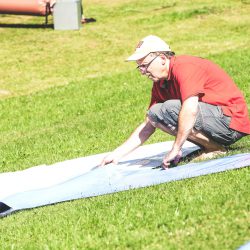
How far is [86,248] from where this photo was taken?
18.3 ft

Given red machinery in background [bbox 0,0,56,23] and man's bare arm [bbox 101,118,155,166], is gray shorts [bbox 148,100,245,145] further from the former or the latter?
red machinery in background [bbox 0,0,56,23]

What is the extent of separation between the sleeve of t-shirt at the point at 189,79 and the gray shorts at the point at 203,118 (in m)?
0.32

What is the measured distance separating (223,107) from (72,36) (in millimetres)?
16458

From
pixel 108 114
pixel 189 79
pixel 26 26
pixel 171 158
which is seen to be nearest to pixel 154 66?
pixel 189 79

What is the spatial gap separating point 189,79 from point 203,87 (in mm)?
308

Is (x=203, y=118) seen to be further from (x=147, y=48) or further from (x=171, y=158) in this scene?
(x=147, y=48)

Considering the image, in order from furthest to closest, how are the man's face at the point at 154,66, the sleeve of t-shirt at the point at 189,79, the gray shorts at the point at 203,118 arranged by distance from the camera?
the gray shorts at the point at 203,118 < the man's face at the point at 154,66 < the sleeve of t-shirt at the point at 189,79

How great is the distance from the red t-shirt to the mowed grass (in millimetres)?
557

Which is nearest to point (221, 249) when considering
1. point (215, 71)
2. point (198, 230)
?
point (198, 230)

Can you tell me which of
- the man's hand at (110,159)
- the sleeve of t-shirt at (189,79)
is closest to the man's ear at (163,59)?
the sleeve of t-shirt at (189,79)

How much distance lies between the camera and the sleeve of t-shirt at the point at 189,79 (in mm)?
7141

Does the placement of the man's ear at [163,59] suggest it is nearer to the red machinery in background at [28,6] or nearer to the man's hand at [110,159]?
the man's hand at [110,159]

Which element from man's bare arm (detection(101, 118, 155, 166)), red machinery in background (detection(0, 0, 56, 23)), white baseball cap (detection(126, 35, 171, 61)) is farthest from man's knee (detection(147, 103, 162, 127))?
red machinery in background (detection(0, 0, 56, 23))

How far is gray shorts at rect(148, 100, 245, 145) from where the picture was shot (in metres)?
7.50
